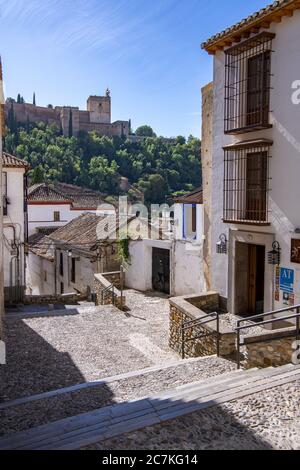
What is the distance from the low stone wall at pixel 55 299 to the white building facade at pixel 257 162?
9.10m

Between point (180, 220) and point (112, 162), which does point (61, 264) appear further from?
point (112, 162)

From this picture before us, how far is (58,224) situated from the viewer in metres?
32.5

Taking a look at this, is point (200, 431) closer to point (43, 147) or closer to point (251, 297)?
point (251, 297)

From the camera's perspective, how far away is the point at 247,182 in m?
10.7

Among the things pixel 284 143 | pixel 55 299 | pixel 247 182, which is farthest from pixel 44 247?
pixel 284 143

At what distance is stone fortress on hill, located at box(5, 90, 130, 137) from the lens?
99312 millimetres

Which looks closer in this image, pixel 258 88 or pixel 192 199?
pixel 258 88

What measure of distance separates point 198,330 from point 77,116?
3803 inches

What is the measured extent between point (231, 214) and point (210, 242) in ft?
5.34

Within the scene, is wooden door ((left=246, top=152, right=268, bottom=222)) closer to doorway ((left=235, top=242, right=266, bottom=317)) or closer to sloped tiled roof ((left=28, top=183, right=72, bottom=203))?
doorway ((left=235, top=242, right=266, bottom=317))

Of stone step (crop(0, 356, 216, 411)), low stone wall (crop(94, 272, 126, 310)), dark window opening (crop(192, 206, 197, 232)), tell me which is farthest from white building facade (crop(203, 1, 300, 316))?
dark window opening (crop(192, 206, 197, 232))

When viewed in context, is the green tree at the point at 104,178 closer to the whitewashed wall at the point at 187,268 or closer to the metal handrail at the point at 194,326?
the whitewashed wall at the point at 187,268

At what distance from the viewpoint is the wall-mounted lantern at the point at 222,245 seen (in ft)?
37.3
